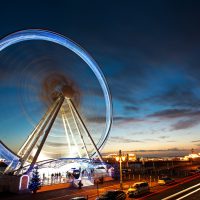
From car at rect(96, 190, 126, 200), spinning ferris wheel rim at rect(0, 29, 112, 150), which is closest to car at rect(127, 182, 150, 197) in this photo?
car at rect(96, 190, 126, 200)

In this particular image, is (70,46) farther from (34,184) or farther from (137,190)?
(137,190)

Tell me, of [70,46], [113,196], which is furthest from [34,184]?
[70,46]

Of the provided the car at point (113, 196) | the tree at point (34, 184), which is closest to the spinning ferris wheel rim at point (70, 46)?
the tree at point (34, 184)

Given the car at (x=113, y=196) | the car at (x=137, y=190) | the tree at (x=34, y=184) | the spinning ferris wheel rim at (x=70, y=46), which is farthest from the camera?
the spinning ferris wheel rim at (x=70, y=46)

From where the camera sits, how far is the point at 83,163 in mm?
51375

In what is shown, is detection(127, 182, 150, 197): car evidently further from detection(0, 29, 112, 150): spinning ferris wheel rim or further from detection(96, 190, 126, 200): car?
detection(0, 29, 112, 150): spinning ferris wheel rim

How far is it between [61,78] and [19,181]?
17.5 meters

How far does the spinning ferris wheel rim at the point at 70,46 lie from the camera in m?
35.4

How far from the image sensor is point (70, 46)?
41.4 meters

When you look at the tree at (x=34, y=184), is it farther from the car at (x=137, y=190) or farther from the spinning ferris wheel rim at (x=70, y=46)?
the spinning ferris wheel rim at (x=70, y=46)

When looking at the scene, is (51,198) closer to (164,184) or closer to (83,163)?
(164,184)

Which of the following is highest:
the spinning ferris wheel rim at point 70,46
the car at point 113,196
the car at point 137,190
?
the spinning ferris wheel rim at point 70,46

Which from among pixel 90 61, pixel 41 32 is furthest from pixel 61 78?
pixel 41 32

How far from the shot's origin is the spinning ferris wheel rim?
35438 mm
